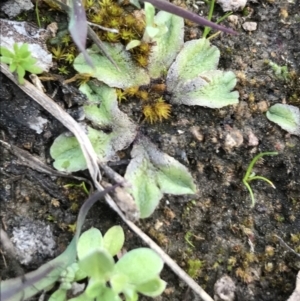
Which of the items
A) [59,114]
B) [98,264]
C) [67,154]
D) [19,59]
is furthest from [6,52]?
[98,264]

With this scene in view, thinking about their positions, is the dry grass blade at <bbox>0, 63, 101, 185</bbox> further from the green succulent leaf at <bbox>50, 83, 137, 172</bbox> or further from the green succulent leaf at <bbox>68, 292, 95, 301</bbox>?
the green succulent leaf at <bbox>68, 292, 95, 301</bbox>

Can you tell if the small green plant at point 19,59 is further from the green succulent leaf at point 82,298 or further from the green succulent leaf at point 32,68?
the green succulent leaf at point 82,298

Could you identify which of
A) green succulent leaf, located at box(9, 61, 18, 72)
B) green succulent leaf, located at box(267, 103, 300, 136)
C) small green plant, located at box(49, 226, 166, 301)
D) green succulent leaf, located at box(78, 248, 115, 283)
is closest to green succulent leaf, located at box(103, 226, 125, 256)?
small green plant, located at box(49, 226, 166, 301)

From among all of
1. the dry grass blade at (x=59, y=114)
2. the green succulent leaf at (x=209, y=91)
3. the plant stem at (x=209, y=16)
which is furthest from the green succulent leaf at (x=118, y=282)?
the plant stem at (x=209, y=16)

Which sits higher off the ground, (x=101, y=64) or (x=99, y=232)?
(x=101, y=64)

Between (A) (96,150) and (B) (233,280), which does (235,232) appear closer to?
(B) (233,280)

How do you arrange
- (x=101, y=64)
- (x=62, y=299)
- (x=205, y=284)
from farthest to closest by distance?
(x=101, y=64) < (x=205, y=284) < (x=62, y=299)

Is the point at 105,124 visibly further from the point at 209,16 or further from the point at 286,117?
the point at 286,117

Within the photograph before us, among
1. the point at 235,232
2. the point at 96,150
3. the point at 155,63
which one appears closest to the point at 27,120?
the point at 96,150
